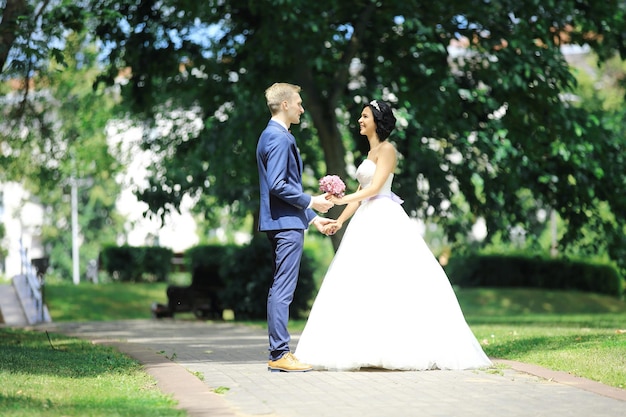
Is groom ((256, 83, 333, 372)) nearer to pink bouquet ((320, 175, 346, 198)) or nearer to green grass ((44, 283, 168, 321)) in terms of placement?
pink bouquet ((320, 175, 346, 198))

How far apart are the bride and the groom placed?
0.31 metres

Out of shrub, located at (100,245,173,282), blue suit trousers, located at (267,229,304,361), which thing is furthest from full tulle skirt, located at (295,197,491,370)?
shrub, located at (100,245,173,282)

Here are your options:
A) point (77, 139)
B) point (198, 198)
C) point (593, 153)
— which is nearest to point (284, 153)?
point (593, 153)

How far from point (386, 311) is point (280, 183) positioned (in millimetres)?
1475

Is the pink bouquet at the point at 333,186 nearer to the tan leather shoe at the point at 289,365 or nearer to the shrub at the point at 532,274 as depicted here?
the tan leather shoe at the point at 289,365

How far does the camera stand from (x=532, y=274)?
122 ft

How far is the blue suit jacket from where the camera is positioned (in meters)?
9.21

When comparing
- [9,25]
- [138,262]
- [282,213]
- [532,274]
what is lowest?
[532,274]

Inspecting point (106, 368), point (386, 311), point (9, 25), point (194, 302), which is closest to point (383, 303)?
point (386, 311)

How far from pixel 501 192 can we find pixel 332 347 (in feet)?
43.4

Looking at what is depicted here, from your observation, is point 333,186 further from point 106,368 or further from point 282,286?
point 106,368

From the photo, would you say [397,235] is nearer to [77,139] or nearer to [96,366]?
[96,366]

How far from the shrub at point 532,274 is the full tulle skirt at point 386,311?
2640 centimetres

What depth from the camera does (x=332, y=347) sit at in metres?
9.37
